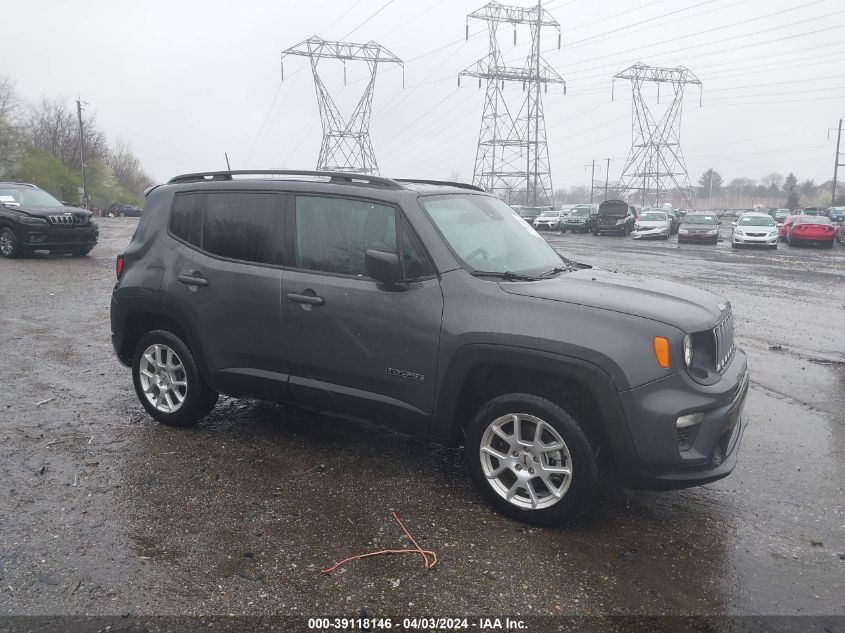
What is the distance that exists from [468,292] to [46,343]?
632 cm

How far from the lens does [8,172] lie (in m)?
58.7

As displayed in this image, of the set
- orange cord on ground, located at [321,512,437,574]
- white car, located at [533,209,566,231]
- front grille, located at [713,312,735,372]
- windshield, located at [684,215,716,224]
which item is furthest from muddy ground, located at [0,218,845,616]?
white car, located at [533,209,566,231]

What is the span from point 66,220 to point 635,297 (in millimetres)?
16764

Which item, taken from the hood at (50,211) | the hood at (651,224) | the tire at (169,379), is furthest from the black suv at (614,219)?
the tire at (169,379)

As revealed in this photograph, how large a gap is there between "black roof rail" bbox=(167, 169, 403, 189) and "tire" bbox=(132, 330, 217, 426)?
124 centimetres

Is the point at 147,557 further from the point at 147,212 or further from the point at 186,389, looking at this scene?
the point at 147,212

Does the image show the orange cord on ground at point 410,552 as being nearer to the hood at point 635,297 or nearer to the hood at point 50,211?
the hood at point 635,297

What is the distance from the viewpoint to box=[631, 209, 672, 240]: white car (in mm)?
34469

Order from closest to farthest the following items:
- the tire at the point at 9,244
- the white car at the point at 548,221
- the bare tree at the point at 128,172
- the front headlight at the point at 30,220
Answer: the front headlight at the point at 30,220, the tire at the point at 9,244, the white car at the point at 548,221, the bare tree at the point at 128,172

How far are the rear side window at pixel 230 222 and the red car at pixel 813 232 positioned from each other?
98.6ft

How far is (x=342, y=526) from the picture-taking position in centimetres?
376

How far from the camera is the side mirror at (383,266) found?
A: 3.98 metres

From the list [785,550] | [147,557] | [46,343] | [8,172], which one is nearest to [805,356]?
[785,550]

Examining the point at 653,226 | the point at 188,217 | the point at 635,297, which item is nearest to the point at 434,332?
the point at 635,297
